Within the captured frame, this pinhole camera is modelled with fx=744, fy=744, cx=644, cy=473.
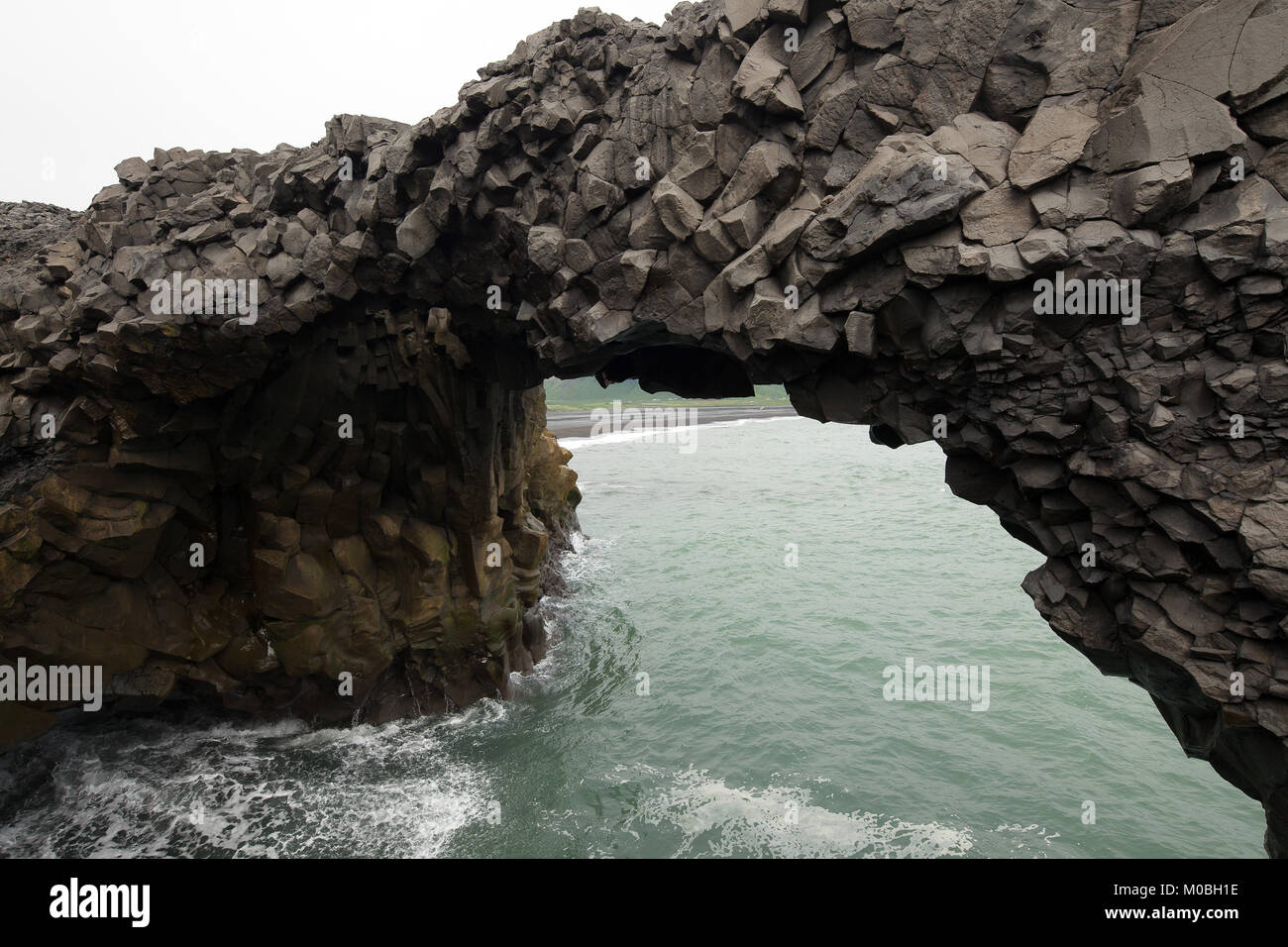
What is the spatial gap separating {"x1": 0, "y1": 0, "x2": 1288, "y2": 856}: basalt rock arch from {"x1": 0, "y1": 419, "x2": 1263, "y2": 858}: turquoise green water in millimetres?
1481

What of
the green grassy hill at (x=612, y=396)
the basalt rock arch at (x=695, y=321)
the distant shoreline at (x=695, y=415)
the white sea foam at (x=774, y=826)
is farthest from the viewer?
the green grassy hill at (x=612, y=396)

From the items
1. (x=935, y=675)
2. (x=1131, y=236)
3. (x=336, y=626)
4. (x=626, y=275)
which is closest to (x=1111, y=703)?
(x=935, y=675)

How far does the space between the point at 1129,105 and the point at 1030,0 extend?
132cm

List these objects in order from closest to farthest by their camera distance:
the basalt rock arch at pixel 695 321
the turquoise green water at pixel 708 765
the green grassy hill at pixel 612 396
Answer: the basalt rock arch at pixel 695 321 < the turquoise green water at pixel 708 765 < the green grassy hill at pixel 612 396

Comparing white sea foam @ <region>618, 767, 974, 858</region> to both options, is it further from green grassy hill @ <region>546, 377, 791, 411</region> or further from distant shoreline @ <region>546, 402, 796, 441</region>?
green grassy hill @ <region>546, 377, 791, 411</region>

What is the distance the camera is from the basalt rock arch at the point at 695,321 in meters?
5.80

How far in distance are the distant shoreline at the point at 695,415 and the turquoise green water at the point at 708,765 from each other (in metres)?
46.3

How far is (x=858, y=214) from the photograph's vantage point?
676cm

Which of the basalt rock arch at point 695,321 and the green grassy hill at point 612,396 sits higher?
the green grassy hill at point 612,396

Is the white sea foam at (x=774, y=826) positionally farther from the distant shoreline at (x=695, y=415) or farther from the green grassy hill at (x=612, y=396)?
the green grassy hill at (x=612, y=396)

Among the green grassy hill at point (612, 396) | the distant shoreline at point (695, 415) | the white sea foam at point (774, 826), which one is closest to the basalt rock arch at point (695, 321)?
the white sea foam at point (774, 826)

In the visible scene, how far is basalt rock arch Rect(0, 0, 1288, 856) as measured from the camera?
19.0ft

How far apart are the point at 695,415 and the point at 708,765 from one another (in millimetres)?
74473

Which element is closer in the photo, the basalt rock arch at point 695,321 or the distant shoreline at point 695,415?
the basalt rock arch at point 695,321
